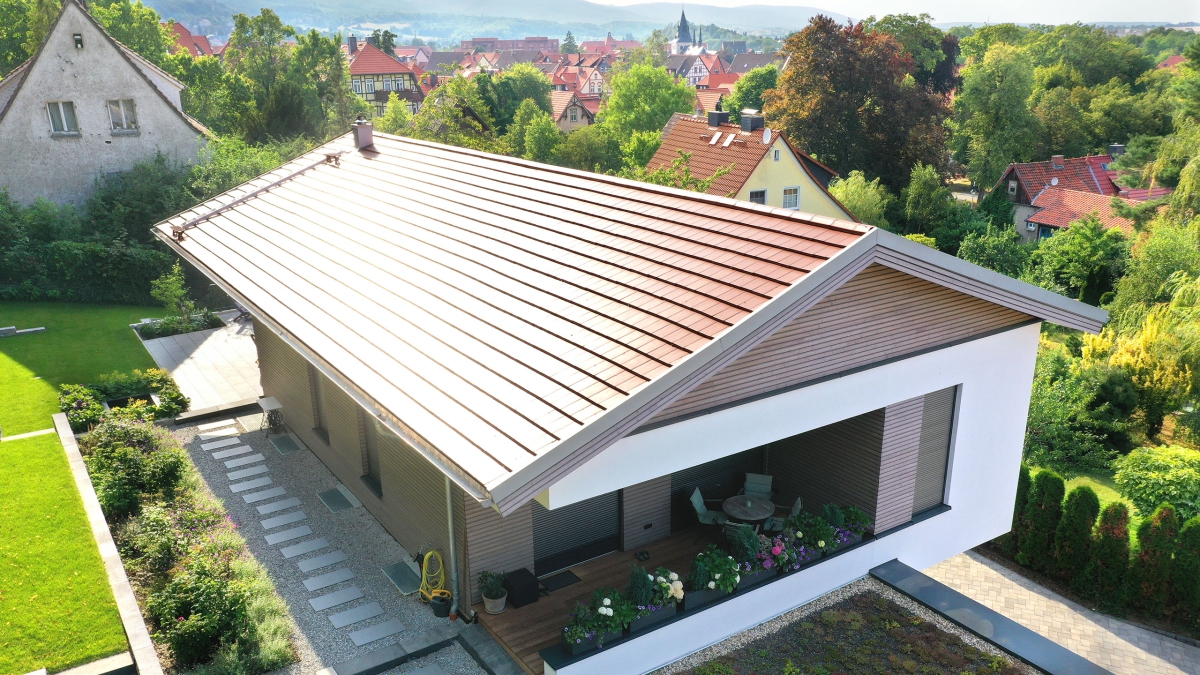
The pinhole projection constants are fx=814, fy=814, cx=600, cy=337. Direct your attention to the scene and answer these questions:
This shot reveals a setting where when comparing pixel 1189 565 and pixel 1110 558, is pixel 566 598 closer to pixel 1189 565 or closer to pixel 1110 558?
pixel 1110 558

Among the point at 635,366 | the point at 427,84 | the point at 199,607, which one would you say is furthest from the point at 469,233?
the point at 427,84

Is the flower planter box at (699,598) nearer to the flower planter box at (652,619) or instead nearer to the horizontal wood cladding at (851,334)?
the flower planter box at (652,619)

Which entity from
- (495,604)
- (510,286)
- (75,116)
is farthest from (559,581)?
(75,116)

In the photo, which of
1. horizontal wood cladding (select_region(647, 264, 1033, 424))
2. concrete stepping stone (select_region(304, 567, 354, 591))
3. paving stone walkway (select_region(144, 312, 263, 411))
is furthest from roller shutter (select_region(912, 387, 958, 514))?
paving stone walkway (select_region(144, 312, 263, 411))

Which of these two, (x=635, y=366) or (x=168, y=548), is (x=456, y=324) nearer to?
(x=635, y=366)

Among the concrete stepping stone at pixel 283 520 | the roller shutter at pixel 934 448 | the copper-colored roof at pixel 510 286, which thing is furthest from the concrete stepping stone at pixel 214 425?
the roller shutter at pixel 934 448
